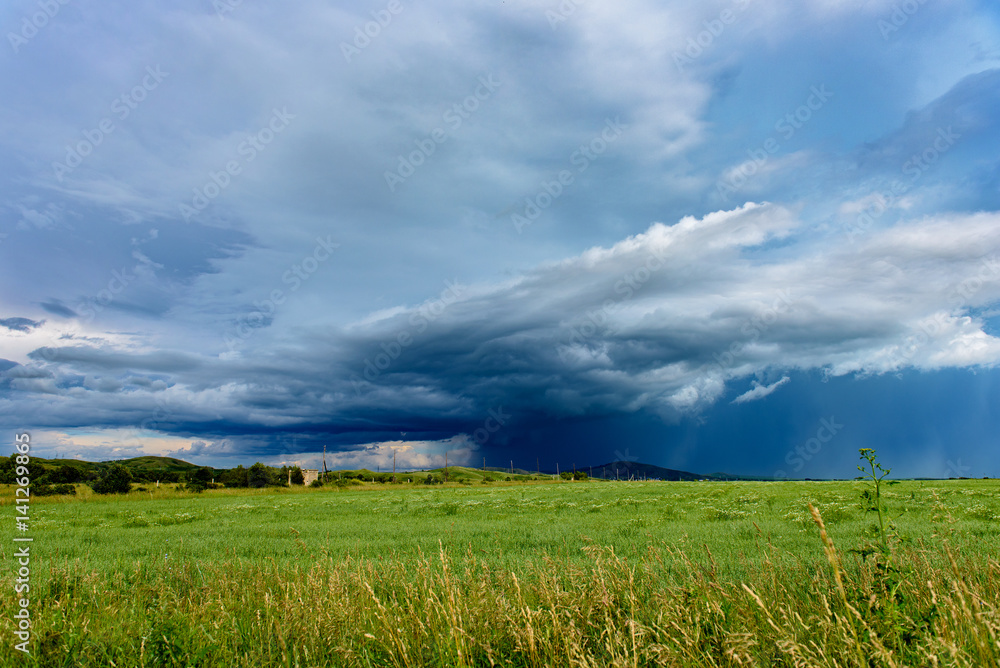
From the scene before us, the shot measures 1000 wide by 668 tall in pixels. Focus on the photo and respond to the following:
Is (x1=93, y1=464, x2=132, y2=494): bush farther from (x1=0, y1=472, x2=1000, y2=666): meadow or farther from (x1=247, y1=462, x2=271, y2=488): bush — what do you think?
(x1=0, y1=472, x2=1000, y2=666): meadow

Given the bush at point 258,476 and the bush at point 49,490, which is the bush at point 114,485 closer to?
the bush at point 49,490

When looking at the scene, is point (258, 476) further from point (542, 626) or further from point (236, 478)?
point (542, 626)

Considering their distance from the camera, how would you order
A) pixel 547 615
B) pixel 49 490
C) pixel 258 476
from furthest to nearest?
pixel 258 476 → pixel 49 490 → pixel 547 615

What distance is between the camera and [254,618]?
6.03 meters

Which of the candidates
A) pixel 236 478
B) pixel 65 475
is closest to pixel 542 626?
pixel 65 475

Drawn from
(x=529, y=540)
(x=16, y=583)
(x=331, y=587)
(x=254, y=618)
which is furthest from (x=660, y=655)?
(x=529, y=540)

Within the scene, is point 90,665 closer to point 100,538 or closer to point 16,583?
point 16,583

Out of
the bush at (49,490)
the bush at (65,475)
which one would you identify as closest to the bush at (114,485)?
the bush at (49,490)

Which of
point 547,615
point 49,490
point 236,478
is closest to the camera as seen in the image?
point 547,615

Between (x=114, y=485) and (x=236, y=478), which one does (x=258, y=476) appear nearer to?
(x=236, y=478)

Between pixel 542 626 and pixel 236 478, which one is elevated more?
pixel 542 626

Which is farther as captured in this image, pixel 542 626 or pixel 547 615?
pixel 542 626

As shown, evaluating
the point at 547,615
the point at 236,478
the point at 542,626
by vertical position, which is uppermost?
the point at 547,615

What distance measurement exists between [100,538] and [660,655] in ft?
77.2
